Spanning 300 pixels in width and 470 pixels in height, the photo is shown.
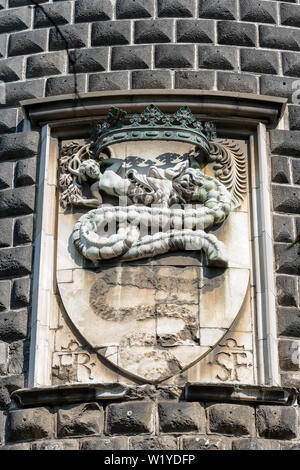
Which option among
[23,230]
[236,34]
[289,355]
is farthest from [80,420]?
A: [236,34]

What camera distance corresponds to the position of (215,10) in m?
12.7

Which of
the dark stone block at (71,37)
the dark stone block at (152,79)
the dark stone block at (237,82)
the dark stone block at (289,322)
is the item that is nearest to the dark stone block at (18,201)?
the dark stone block at (152,79)

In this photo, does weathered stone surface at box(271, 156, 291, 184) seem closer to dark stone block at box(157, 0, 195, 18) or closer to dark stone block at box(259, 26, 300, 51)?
dark stone block at box(259, 26, 300, 51)

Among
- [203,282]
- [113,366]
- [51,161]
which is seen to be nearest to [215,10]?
[51,161]

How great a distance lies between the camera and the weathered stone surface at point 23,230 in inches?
452

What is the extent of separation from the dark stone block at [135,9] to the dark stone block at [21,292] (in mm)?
3045

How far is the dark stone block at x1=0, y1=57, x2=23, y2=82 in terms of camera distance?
1256 cm

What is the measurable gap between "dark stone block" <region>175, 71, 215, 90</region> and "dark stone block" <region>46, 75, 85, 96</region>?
92cm

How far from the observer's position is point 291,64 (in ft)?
40.9

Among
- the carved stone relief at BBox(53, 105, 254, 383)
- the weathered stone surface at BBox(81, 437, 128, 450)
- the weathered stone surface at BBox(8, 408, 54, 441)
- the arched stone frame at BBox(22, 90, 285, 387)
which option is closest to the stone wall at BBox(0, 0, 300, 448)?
the arched stone frame at BBox(22, 90, 285, 387)

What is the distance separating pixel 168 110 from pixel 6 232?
1.86 m

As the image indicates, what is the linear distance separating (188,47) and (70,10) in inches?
52.1

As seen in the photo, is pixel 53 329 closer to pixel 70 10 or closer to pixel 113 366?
pixel 113 366

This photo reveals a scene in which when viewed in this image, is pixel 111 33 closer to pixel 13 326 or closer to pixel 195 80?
pixel 195 80
